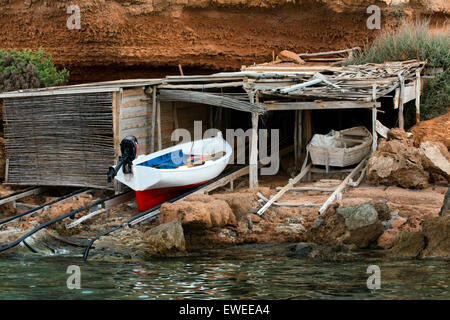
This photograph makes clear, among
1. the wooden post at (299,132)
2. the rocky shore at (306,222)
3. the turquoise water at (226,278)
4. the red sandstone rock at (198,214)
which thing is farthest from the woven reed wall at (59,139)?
the wooden post at (299,132)

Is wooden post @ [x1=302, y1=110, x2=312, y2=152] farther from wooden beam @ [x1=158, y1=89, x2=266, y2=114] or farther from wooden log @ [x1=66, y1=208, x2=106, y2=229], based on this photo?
wooden log @ [x1=66, y1=208, x2=106, y2=229]

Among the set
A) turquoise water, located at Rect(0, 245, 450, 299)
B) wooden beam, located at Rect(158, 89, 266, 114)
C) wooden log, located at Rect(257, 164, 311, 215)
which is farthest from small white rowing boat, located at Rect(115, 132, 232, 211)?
turquoise water, located at Rect(0, 245, 450, 299)

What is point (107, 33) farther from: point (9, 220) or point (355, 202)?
point (355, 202)

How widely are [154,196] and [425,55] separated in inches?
395

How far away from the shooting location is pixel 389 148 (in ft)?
56.1

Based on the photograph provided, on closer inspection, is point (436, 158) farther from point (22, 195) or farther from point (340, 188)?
point (22, 195)

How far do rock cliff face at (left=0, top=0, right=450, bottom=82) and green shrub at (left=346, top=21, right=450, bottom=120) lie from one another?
4.70 m

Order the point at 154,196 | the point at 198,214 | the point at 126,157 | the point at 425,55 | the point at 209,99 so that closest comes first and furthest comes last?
the point at 198,214 < the point at 126,157 < the point at 154,196 < the point at 209,99 < the point at 425,55

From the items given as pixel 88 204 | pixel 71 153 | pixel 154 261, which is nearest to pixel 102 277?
pixel 154 261

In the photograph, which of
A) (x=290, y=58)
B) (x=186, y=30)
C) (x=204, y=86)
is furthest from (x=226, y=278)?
(x=186, y=30)

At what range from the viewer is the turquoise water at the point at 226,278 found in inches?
460

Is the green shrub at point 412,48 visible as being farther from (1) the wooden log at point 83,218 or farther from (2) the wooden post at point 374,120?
(1) the wooden log at point 83,218

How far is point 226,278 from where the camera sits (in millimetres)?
12719

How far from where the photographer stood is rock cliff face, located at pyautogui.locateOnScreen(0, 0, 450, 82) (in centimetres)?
2745
